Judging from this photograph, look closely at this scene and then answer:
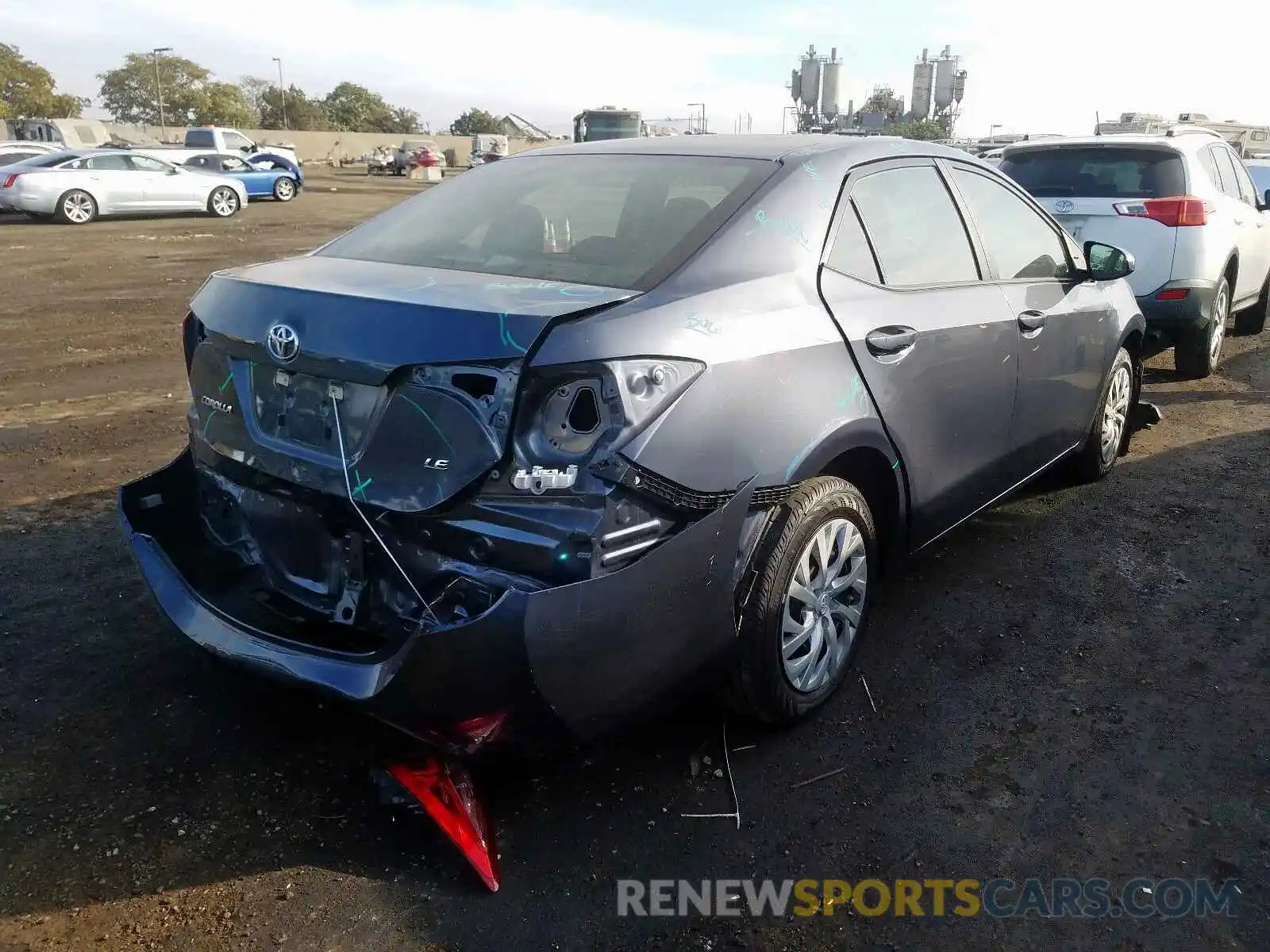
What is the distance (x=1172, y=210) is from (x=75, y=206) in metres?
20.2

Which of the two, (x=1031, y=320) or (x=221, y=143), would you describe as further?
(x=221, y=143)

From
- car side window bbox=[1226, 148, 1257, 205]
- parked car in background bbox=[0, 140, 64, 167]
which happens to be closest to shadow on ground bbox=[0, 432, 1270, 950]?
car side window bbox=[1226, 148, 1257, 205]

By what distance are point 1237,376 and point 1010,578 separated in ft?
16.0

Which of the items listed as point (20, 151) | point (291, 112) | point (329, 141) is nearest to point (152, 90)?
point (291, 112)

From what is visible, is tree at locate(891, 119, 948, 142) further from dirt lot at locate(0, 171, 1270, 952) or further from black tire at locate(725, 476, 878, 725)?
black tire at locate(725, 476, 878, 725)

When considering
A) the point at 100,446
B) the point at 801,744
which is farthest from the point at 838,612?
the point at 100,446

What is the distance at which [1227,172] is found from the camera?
26.0 ft

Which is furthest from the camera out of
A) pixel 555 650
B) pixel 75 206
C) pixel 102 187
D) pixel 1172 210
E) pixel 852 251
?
pixel 102 187

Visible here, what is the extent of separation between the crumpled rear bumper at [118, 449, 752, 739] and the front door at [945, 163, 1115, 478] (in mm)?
1947

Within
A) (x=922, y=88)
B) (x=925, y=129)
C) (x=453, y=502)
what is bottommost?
(x=453, y=502)

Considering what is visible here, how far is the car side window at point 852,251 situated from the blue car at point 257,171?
78.5 ft

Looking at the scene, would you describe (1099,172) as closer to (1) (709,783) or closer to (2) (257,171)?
(1) (709,783)

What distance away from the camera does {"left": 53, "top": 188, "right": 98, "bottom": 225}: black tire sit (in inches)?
781

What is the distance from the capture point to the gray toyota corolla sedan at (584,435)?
2.26 metres
